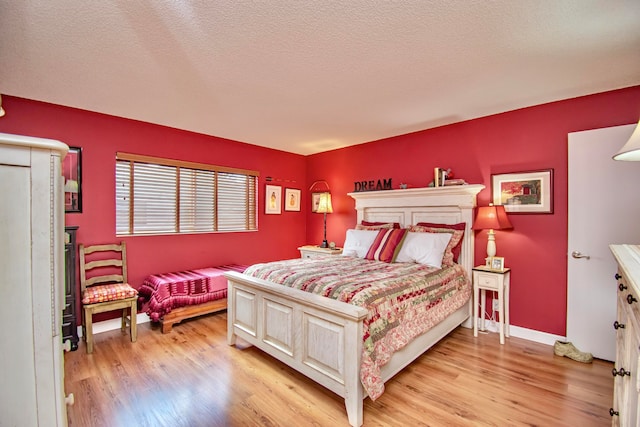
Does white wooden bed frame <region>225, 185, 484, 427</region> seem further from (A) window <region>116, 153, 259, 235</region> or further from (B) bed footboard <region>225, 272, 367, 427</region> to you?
(A) window <region>116, 153, 259, 235</region>

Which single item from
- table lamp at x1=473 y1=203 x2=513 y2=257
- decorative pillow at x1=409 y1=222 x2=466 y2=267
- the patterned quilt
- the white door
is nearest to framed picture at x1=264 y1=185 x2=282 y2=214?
the patterned quilt

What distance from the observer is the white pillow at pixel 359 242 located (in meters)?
3.64

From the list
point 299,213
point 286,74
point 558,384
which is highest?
point 286,74

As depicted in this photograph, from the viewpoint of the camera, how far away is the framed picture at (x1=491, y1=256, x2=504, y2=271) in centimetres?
311

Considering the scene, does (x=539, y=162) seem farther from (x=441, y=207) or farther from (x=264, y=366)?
(x=264, y=366)

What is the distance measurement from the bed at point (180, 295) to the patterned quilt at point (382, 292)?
94 centimetres

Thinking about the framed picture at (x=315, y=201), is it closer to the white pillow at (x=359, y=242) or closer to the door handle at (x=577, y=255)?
the white pillow at (x=359, y=242)

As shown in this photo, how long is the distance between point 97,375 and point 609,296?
14.1 feet

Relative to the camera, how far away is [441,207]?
367 centimetres

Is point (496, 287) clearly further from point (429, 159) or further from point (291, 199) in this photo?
point (291, 199)

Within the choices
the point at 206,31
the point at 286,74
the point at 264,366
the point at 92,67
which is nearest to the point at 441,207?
the point at 286,74

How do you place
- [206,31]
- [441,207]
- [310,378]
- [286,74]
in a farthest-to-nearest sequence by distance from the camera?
[441,207], [286,74], [310,378], [206,31]

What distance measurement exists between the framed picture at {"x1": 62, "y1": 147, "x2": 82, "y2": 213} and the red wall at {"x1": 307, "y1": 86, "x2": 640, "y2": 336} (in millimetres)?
3940

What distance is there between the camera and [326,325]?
6.82ft
